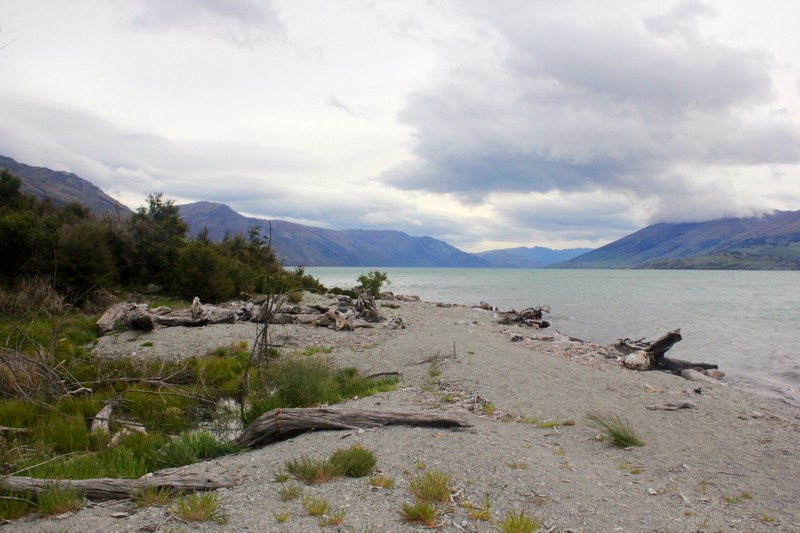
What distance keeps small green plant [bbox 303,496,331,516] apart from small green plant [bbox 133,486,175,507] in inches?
50.8

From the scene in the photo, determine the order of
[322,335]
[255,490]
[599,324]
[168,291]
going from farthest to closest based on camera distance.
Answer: [599,324] < [168,291] < [322,335] < [255,490]

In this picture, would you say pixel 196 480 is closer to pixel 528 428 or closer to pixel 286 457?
pixel 286 457

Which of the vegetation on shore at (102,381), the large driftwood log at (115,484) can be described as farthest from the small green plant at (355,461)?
the vegetation on shore at (102,381)

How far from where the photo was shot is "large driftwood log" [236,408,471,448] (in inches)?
265

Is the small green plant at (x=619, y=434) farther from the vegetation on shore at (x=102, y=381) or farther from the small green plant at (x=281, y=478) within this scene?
the small green plant at (x=281, y=478)

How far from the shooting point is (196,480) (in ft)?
16.4

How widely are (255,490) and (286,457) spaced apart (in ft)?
3.12

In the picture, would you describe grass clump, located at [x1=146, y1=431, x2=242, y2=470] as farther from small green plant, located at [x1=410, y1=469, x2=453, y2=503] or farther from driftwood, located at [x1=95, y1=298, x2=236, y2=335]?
driftwood, located at [x1=95, y1=298, x2=236, y2=335]

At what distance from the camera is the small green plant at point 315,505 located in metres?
4.42

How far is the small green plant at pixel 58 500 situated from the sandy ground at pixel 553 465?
5.3 inches

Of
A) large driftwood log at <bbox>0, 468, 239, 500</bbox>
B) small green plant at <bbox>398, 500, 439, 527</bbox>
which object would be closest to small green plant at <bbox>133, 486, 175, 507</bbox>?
large driftwood log at <bbox>0, 468, 239, 500</bbox>

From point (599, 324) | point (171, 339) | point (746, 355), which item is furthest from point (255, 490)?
point (599, 324)

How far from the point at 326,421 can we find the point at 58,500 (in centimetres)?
317

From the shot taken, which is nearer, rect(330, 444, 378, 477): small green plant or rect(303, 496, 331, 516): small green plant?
rect(303, 496, 331, 516): small green plant
